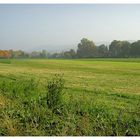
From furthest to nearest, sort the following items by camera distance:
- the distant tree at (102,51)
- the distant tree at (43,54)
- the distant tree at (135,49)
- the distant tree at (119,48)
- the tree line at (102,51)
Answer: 1. the distant tree at (102,51)
2. the distant tree at (119,48)
3. the tree line at (102,51)
4. the distant tree at (135,49)
5. the distant tree at (43,54)

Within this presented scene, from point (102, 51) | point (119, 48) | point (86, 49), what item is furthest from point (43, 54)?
point (119, 48)

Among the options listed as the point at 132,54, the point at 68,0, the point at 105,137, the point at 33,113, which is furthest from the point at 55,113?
the point at 132,54

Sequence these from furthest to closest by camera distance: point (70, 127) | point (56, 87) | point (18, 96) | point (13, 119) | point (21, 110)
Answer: point (18, 96) → point (56, 87) → point (21, 110) → point (13, 119) → point (70, 127)

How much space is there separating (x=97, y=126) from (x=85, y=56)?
61799 mm

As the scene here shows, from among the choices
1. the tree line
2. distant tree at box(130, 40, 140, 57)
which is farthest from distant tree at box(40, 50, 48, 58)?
distant tree at box(130, 40, 140, 57)

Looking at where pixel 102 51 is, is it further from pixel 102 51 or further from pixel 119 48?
pixel 119 48

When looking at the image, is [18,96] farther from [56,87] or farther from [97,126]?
[97,126]

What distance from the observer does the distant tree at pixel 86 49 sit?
65000 millimetres

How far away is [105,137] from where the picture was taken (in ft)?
18.3

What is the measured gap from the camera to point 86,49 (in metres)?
65.9

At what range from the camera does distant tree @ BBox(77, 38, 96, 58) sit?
6500 centimetres

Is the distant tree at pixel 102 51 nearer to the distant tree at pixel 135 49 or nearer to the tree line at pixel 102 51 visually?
the tree line at pixel 102 51

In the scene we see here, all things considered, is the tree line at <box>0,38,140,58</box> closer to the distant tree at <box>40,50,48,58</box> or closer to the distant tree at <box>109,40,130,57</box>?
the distant tree at <box>109,40,130,57</box>

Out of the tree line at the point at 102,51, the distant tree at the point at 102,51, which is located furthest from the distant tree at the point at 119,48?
the distant tree at the point at 102,51
